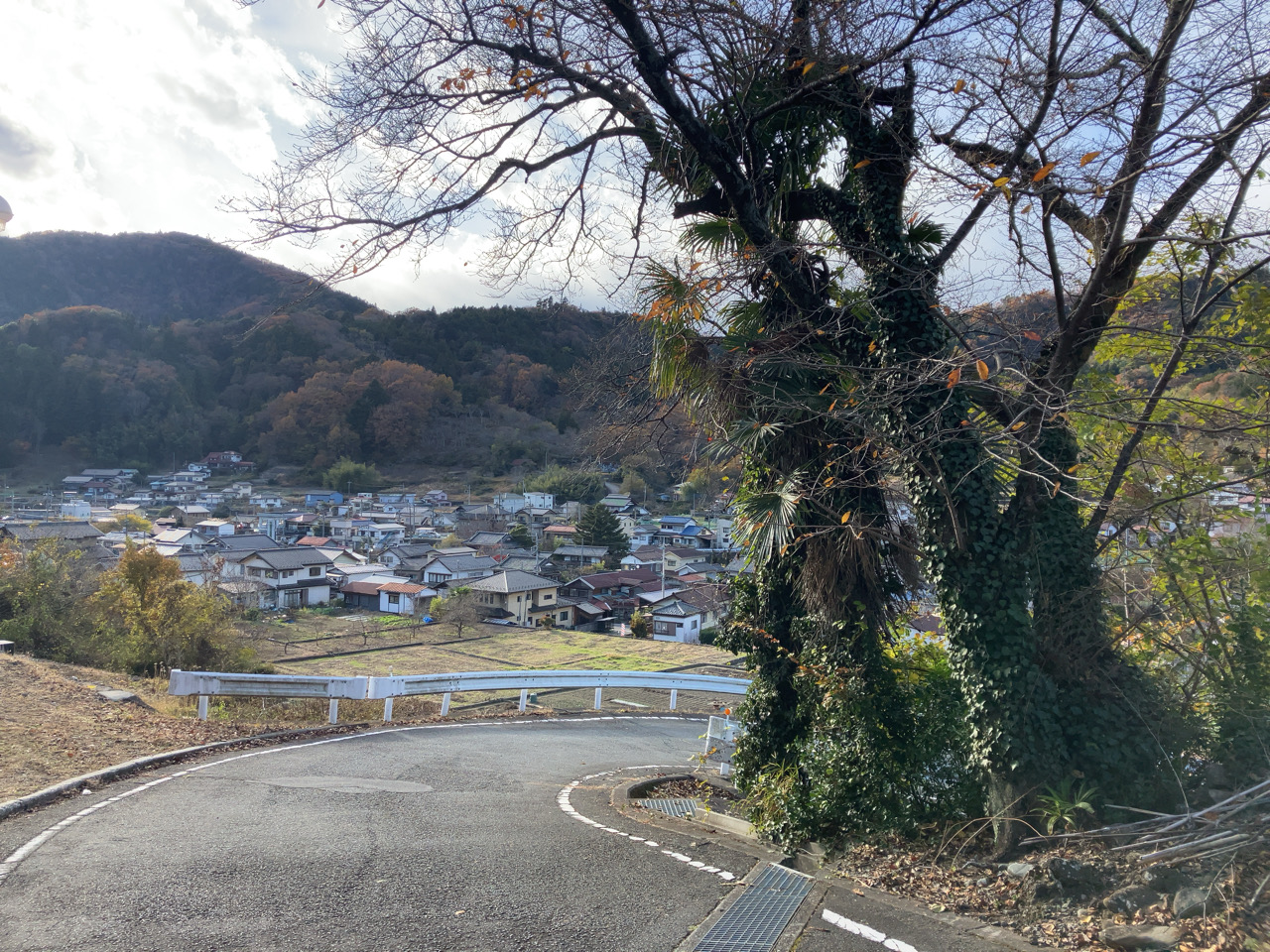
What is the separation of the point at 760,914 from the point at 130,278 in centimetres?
16722

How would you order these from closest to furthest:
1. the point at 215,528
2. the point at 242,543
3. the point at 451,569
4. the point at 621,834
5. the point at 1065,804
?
the point at 1065,804, the point at 621,834, the point at 242,543, the point at 451,569, the point at 215,528

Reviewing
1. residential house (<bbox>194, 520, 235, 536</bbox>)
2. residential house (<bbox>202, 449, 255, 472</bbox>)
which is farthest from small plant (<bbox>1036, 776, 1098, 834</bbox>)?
residential house (<bbox>202, 449, 255, 472</bbox>)

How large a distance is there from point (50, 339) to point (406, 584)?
231ft

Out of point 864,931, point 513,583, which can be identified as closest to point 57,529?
point 513,583

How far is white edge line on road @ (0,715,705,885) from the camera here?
4691 mm

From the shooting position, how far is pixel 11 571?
16.2 meters

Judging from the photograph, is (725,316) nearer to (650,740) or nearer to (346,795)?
(346,795)

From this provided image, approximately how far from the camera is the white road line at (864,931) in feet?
12.4

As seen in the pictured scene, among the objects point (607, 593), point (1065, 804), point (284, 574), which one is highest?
point (1065, 804)

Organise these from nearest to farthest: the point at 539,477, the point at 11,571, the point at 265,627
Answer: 1. the point at 11,571
2. the point at 265,627
3. the point at 539,477

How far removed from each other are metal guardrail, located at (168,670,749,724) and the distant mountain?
11197 centimetres

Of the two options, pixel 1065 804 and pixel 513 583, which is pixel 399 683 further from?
pixel 513 583

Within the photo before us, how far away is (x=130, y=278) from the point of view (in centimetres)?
13650

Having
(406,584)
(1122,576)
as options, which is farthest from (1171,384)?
(406,584)
